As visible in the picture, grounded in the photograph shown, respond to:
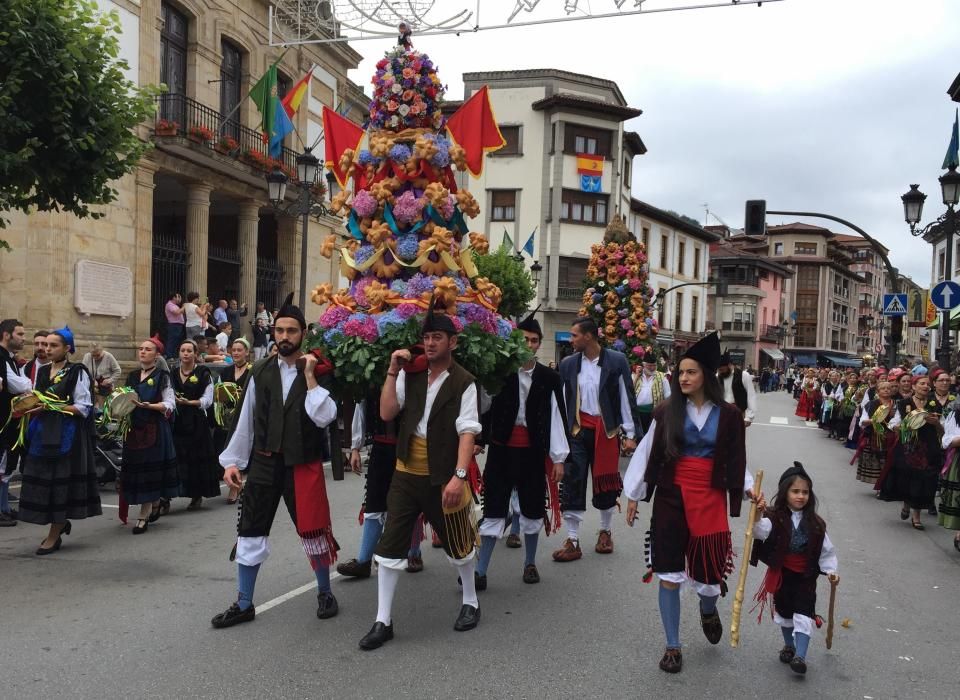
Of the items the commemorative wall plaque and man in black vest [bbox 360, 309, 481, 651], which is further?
the commemorative wall plaque

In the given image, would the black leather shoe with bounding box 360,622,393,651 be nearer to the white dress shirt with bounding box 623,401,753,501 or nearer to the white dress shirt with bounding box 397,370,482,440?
the white dress shirt with bounding box 397,370,482,440

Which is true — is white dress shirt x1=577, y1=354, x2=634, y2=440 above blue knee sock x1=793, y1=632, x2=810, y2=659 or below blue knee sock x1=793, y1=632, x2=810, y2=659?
above

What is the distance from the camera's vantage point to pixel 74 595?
208 inches

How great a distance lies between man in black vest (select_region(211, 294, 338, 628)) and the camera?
15.5 feet

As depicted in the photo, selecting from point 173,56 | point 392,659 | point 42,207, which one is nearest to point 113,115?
point 42,207

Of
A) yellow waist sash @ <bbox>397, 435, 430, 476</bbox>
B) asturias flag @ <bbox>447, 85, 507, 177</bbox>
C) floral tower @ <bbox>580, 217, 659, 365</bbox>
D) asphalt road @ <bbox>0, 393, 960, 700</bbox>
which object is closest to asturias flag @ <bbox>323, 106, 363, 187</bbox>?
asturias flag @ <bbox>447, 85, 507, 177</bbox>

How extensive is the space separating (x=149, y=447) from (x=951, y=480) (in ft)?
24.8

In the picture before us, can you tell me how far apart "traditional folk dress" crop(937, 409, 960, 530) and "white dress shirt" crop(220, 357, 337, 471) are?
5760 mm

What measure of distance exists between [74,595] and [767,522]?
4534 mm

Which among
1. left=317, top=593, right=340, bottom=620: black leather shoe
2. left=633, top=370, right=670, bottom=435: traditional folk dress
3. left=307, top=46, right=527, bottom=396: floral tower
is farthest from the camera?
left=633, top=370, right=670, bottom=435: traditional folk dress

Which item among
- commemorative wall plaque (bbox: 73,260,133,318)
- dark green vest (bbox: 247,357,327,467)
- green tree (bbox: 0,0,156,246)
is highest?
green tree (bbox: 0,0,156,246)

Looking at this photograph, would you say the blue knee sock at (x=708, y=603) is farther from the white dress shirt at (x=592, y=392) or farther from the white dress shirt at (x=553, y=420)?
the white dress shirt at (x=592, y=392)

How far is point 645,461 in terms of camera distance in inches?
183

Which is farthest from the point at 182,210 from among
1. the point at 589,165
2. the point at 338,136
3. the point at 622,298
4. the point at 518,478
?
the point at 589,165
